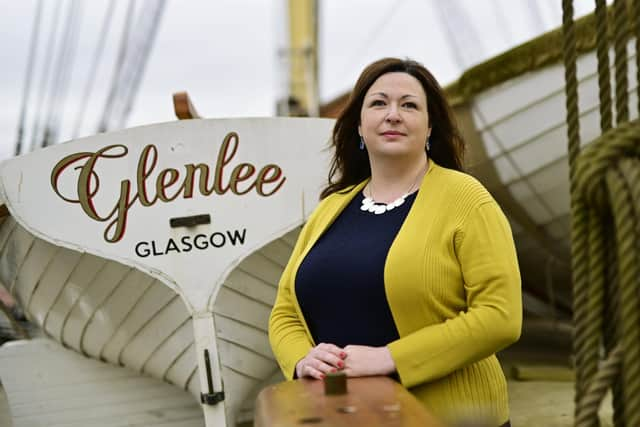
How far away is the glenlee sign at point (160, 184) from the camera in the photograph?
8.38 feet

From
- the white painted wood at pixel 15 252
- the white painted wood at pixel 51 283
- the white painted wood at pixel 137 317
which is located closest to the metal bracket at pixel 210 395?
the white painted wood at pixel 137 317

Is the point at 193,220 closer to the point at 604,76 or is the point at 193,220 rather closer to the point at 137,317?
the point at 137,317

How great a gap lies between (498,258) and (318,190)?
1528 mm

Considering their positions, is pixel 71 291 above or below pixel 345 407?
below

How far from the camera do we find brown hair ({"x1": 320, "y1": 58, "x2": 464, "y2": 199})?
1404 millimetres

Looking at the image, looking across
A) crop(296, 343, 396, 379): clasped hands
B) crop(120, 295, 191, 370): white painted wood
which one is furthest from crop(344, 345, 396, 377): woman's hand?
crop(120, 295, 191, 370): white painted wood

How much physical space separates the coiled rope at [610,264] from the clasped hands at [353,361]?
36cm

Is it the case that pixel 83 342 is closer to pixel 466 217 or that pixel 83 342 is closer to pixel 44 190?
pixel 44 190

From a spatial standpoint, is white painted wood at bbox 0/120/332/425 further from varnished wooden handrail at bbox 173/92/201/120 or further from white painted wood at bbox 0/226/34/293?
varnished wooden handrail at bbox 173/92/201/120

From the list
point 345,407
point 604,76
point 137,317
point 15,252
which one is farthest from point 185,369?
point 604,76

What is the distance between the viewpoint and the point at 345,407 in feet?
2.88

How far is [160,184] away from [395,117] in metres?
1.41

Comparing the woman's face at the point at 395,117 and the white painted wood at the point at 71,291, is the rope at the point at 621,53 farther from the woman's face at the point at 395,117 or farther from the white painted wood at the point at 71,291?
the white painted wood at the point at 71,291

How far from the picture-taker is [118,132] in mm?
2574
